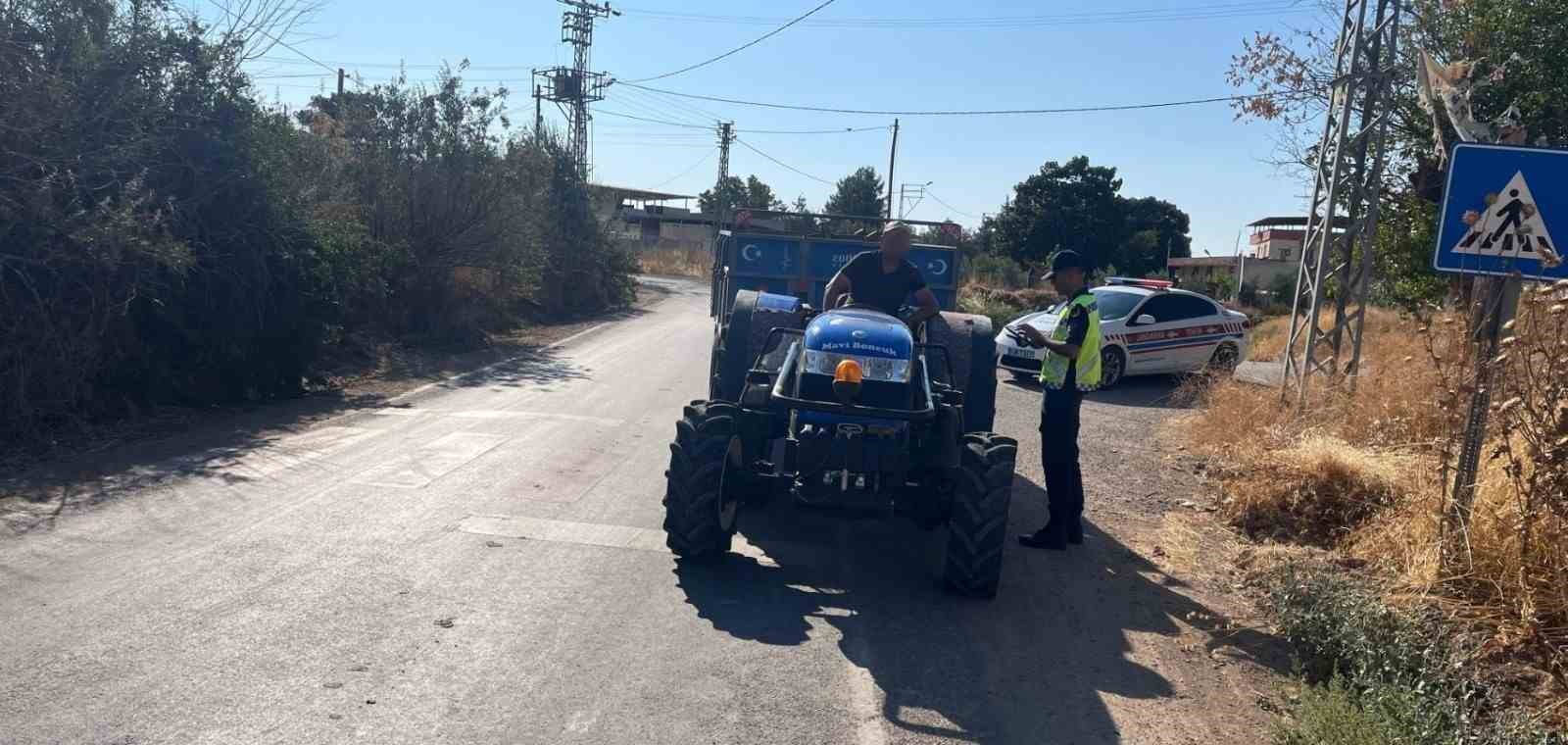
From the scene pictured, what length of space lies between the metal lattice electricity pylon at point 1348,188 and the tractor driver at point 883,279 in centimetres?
561

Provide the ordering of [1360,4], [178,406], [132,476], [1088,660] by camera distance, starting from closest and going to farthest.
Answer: [1088,660] → [132,476] → [178,406] → [1360,4]

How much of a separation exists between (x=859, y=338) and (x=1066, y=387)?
6.27 feet

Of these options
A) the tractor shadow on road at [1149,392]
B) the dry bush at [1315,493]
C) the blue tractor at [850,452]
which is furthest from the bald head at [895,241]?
Result: the tractor shadow on road at [1149,392]

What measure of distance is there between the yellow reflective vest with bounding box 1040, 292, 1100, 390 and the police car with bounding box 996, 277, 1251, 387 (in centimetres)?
952

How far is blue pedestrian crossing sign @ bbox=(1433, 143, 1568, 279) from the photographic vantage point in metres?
6.02

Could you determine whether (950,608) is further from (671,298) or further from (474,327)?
(671,298)

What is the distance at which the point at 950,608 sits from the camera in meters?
6.36

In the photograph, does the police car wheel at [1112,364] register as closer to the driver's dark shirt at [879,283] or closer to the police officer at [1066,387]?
the police officer at [1066,387]

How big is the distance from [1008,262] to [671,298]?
15039mm

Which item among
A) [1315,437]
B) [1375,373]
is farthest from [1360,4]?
[1315,437]

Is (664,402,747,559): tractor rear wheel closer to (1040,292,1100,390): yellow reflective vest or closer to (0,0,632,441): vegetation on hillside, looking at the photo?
(1040,292,1100,390): yellow reflective vest

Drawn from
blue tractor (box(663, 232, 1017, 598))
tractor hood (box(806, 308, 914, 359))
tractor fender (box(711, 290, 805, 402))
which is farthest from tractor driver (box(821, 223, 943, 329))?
tractor hood (box(806, 308, 914, 359))

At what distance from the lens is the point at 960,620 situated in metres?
6.19

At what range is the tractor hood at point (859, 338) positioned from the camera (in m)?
6.62
